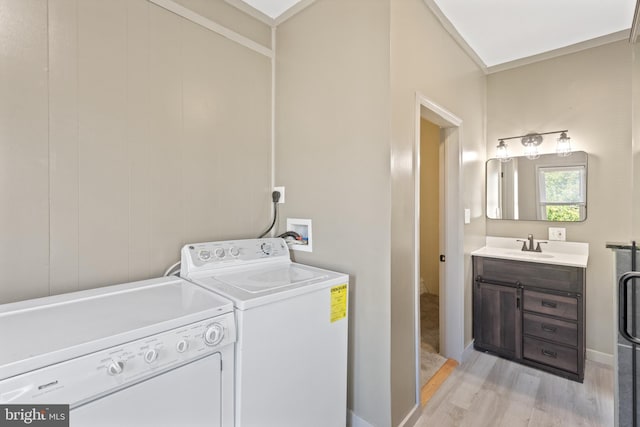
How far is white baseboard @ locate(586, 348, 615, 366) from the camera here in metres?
2.44

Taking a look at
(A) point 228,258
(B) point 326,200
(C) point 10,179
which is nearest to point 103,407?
(A) point 228,258

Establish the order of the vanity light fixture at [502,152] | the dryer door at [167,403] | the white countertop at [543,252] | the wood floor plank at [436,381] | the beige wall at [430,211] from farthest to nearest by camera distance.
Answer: the beige wall at [430,211] < the vanity light fixture at [502,152] < the white countertop at [543,252] < the wood floor plank at [436,381] < the dryer door at [167,403]

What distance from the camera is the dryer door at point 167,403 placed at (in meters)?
0.86

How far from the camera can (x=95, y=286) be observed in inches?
56.5

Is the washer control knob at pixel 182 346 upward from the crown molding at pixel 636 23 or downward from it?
downward

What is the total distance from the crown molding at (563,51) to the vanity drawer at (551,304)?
6.85 ft

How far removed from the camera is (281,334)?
127 centimetres

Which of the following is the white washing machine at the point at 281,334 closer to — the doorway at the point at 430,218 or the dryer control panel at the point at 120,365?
the dryer control panel at the point at 120,365

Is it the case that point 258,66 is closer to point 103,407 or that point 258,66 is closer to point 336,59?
point 336,59

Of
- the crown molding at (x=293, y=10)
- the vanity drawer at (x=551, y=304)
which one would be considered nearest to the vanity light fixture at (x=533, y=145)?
the vanity drawer at (x=551, y=304)

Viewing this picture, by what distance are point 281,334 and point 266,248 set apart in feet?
2.37

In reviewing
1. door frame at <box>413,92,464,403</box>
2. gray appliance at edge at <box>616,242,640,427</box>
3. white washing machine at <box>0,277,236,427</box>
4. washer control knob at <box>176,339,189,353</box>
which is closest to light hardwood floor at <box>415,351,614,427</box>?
door frame at <box>413,92,464,403</box>

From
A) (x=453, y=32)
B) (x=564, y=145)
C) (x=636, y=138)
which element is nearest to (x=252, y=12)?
(x=453, y=32)

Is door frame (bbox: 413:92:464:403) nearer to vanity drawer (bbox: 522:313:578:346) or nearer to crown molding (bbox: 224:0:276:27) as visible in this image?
vanity drawer (bbox: 522:313:578:346)
